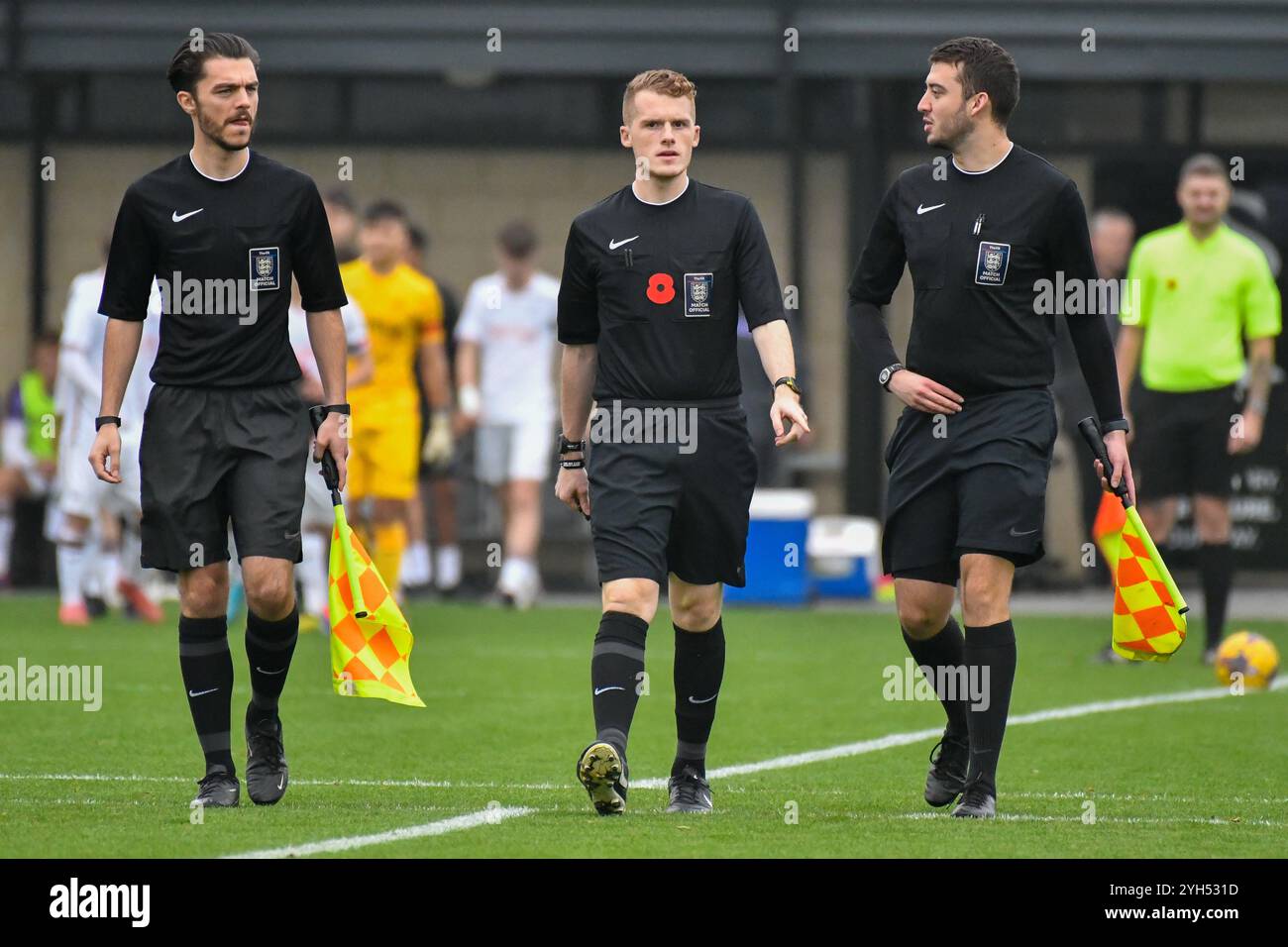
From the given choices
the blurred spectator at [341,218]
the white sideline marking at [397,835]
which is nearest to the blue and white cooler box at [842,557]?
the blurred spectator at [341,218]

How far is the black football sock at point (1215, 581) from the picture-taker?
11.9 m

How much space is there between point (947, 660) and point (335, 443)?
6.32 ft

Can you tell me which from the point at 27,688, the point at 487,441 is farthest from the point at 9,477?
the point at 27,688

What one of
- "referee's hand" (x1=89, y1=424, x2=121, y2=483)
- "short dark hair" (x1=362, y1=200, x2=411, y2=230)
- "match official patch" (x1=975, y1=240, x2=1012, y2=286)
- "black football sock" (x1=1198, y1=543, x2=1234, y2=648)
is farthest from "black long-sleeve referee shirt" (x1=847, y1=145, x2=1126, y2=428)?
"short dark hair" (x1=362, y1=200, x2=411, y2=230)

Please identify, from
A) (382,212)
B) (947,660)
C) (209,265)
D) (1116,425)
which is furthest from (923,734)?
(382,212)

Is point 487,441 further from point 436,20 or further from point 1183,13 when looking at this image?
point 1183,13

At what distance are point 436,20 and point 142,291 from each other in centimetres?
999

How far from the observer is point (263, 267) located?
269 inches

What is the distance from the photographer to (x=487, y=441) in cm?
1545

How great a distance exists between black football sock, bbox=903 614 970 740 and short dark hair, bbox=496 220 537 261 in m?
8.00

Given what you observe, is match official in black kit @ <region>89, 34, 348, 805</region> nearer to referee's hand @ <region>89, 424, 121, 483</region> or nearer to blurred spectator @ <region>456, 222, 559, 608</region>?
referee's hand @ <region>89, 424, 121, 483</region>

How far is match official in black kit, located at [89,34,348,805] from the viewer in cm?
677

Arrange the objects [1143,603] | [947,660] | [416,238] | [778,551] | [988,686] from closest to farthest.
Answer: [988,686]
[1143,603]
[947,660]
[778,551]
[416,238]

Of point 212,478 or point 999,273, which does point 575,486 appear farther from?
point 999,273
